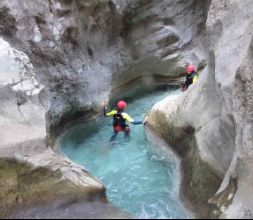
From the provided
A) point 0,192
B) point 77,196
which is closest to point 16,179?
point 0,192

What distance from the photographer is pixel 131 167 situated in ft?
35.8

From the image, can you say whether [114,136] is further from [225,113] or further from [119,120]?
[225,113]

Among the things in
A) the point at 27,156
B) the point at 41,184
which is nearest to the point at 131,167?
the point at 27,156

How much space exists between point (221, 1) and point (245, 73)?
2.28 meters

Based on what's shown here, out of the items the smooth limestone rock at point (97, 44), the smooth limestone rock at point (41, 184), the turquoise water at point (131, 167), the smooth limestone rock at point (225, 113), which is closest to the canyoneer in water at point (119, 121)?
the turquoise water at point (131, 167)

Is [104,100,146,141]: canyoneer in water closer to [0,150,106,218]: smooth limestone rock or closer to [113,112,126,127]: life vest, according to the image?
[113,112,126,127]: life vest

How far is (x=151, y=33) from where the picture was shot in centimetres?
1659

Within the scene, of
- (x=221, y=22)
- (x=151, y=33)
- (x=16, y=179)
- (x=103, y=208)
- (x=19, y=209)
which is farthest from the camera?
(x=151, y=33)

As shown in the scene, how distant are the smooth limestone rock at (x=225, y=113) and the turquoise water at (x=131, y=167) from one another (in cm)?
57

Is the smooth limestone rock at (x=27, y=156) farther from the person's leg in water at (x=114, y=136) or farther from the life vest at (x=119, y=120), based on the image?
the person's leg in water at (x=114, y=136)

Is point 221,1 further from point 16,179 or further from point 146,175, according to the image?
point 16,179

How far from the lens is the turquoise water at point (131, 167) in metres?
8.98

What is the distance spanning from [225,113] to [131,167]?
3.43 m

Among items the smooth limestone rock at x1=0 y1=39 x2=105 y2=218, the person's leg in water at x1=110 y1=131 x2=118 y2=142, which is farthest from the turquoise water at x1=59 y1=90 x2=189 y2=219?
the smooth limestone rock at x1=0 y1=39 x2=105 y2=218
